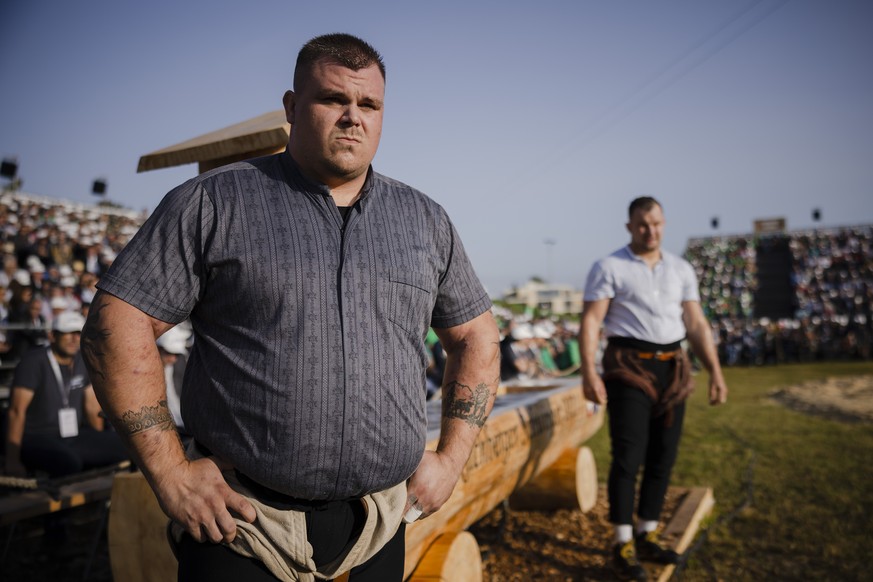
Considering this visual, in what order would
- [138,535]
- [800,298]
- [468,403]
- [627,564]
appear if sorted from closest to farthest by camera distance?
[468,403], [138,535], [627,564], [800,298]

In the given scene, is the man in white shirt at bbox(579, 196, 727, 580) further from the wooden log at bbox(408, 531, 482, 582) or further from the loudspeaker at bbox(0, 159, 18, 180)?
the loudspeaker at bbox(0, 159, 18, 180)

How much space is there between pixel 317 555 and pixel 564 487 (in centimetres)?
363

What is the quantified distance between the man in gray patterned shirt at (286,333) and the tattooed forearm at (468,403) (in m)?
0.18

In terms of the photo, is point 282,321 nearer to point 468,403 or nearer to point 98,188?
point 468,403

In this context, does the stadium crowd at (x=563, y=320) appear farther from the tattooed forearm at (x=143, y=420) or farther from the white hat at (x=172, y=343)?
the tattooed forearm at (x=143, y=420)

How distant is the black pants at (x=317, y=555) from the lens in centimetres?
146

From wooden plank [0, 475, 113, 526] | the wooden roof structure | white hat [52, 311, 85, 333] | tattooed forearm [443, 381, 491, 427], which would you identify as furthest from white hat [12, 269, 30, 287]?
tattooed forearm [443, 381, 491, 427]

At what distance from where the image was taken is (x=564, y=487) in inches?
191

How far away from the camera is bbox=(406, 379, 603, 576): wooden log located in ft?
9.48

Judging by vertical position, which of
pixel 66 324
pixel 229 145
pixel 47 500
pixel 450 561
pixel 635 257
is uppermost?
pixel 229 145

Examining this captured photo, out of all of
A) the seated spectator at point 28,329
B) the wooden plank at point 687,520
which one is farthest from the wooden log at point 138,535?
the seated spectator at point 28,329

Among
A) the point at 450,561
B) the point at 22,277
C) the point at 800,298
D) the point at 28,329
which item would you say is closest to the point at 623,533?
the point at 450,561

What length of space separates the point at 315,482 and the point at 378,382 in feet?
0.83

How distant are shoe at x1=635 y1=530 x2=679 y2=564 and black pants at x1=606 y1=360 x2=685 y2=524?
0.12 meters
